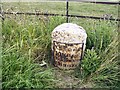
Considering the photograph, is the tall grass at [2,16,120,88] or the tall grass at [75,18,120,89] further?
the tall grass at [75,18,120,89]

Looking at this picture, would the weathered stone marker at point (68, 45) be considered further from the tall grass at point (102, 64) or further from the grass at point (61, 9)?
the grass at point (61, 9)

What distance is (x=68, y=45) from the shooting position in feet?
17.0

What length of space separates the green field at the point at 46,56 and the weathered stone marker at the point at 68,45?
11 centimetres

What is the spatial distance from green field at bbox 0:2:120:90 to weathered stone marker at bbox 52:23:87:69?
0.36 ft

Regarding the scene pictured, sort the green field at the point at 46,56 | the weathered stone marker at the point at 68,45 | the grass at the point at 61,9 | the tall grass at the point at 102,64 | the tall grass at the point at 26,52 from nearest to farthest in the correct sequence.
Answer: the tall grass at the point at 26,52 < the green field at the point at 46,56 < the tall grass at the point at 102,64 < the weathered stone marker at the point at 68,45 < the grass at the point at 61,9

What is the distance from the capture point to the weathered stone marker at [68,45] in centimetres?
518

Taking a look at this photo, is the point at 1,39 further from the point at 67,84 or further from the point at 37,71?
the point at 67,84

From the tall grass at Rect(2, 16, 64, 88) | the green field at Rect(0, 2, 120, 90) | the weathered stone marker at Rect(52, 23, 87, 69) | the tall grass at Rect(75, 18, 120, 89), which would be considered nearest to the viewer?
the tall grass at Rect(2, 16, 64, 88)

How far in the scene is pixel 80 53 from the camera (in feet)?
17.2

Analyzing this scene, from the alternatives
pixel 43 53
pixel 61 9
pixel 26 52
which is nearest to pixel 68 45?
pixel 43 53

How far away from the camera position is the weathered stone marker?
204 inches

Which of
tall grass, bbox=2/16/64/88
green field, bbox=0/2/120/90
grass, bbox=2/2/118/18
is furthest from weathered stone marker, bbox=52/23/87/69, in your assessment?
grass, bbox=2/2/118/18

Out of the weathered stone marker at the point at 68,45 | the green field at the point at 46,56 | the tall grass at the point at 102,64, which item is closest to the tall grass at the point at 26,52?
the green field at the point at 46,56

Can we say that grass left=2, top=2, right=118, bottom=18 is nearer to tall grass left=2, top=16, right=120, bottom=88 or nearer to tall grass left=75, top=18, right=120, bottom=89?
tall grass left=2, top=16, right=120, bottom=88
